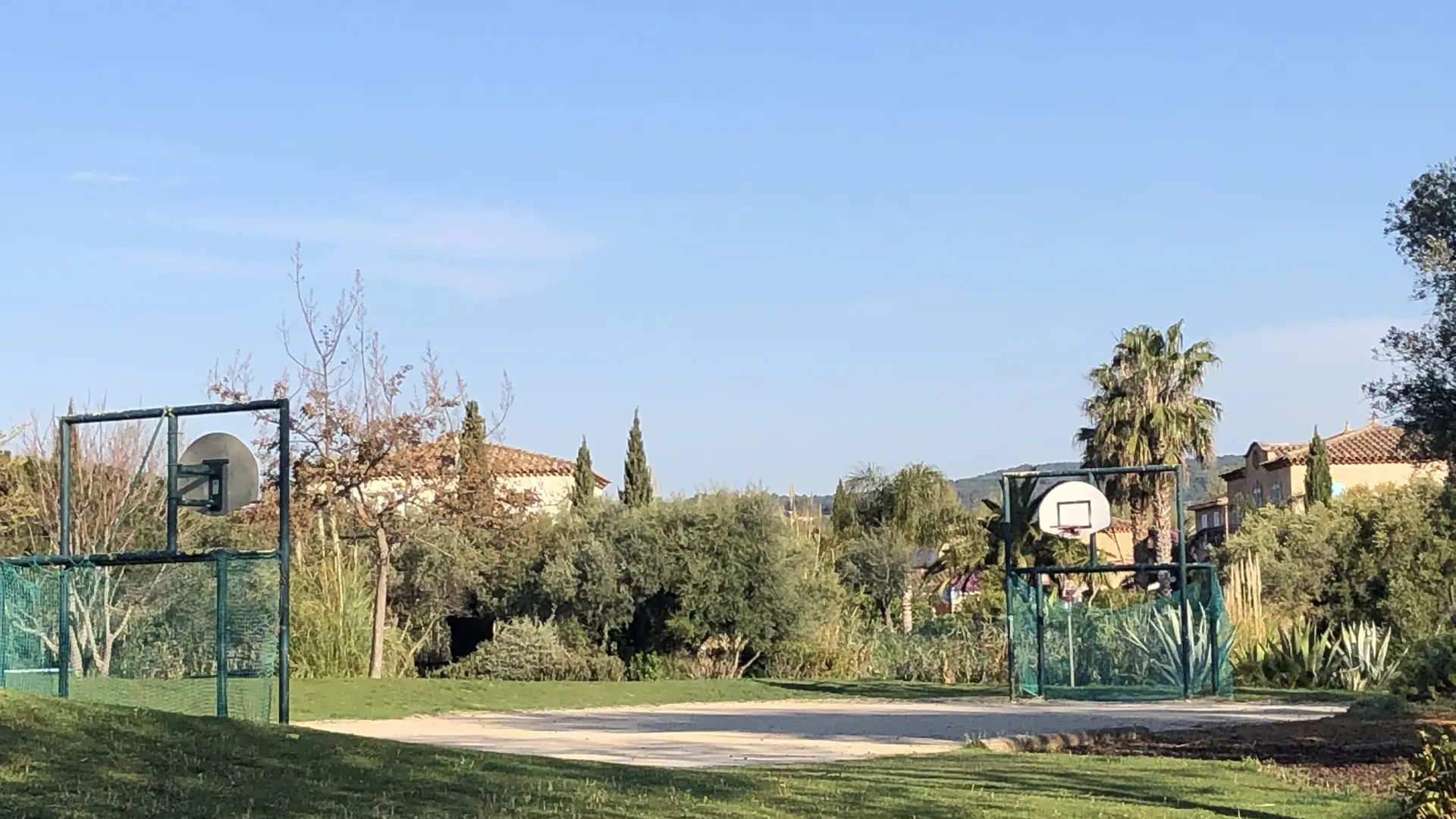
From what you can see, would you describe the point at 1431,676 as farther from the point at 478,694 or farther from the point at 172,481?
the point at 172,481

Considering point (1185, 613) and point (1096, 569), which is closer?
point (1096, 569)

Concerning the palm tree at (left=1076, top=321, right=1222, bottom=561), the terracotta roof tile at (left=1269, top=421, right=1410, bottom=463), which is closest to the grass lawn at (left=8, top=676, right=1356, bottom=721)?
the palm tree at (left=1076, top=321, right=1222, bottom=561)

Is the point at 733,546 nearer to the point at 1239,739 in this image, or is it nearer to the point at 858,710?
the point at 858,710

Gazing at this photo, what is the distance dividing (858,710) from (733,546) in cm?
1062

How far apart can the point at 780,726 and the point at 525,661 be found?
12.7 metres

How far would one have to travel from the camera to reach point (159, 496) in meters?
30.4

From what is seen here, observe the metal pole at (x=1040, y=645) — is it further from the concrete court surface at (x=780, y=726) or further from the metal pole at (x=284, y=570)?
the metal pole at (x=284, y=570)

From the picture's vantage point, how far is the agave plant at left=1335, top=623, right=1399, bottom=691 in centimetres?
2552

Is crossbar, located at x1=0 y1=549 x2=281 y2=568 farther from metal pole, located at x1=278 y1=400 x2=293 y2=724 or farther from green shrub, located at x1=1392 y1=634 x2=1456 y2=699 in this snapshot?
green shrub, located at x1=1392 y1=634 x2=1456 y2=699

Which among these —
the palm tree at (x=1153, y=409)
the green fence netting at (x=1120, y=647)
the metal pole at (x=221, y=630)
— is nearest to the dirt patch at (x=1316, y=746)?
the green fence netting at (x=1120, y=647)

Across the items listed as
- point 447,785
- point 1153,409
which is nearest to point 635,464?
Result: point 1153,409

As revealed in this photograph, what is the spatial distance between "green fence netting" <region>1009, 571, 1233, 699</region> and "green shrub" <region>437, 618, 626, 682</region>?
29.5ft

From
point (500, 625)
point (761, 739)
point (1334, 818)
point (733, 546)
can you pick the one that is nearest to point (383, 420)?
point (500, 625)

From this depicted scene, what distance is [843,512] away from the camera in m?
67.7
